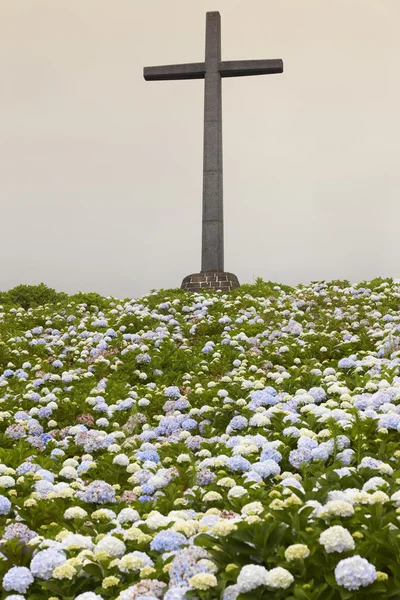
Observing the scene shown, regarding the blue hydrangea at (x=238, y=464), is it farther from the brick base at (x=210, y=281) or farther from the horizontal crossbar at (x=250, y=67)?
the horizontal crossbar at (x=250, y=67)

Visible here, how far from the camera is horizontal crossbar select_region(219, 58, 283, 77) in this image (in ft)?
63.1

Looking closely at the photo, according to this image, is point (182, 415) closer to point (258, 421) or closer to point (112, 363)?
point (258, 421)

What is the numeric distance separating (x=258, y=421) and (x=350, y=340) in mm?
4740

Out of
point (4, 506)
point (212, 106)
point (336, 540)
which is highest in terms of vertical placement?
point (212, 106)

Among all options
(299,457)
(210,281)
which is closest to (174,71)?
(210,281)

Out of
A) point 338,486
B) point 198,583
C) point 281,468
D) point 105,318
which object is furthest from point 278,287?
point 198,583

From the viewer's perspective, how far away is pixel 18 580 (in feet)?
10.8

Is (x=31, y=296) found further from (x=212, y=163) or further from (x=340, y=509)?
(x=340, y=509)

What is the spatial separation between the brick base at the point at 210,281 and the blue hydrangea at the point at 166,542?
556 inches

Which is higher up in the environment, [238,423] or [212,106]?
[212,106]

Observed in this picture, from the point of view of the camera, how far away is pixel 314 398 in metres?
7.40

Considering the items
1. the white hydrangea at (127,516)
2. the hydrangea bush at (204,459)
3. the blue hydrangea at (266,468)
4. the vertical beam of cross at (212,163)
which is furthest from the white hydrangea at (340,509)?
the vertical beam of cross at (212,163)

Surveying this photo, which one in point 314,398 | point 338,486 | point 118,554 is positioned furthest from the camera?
point 314,398

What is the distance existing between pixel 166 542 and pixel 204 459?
7.80ft
